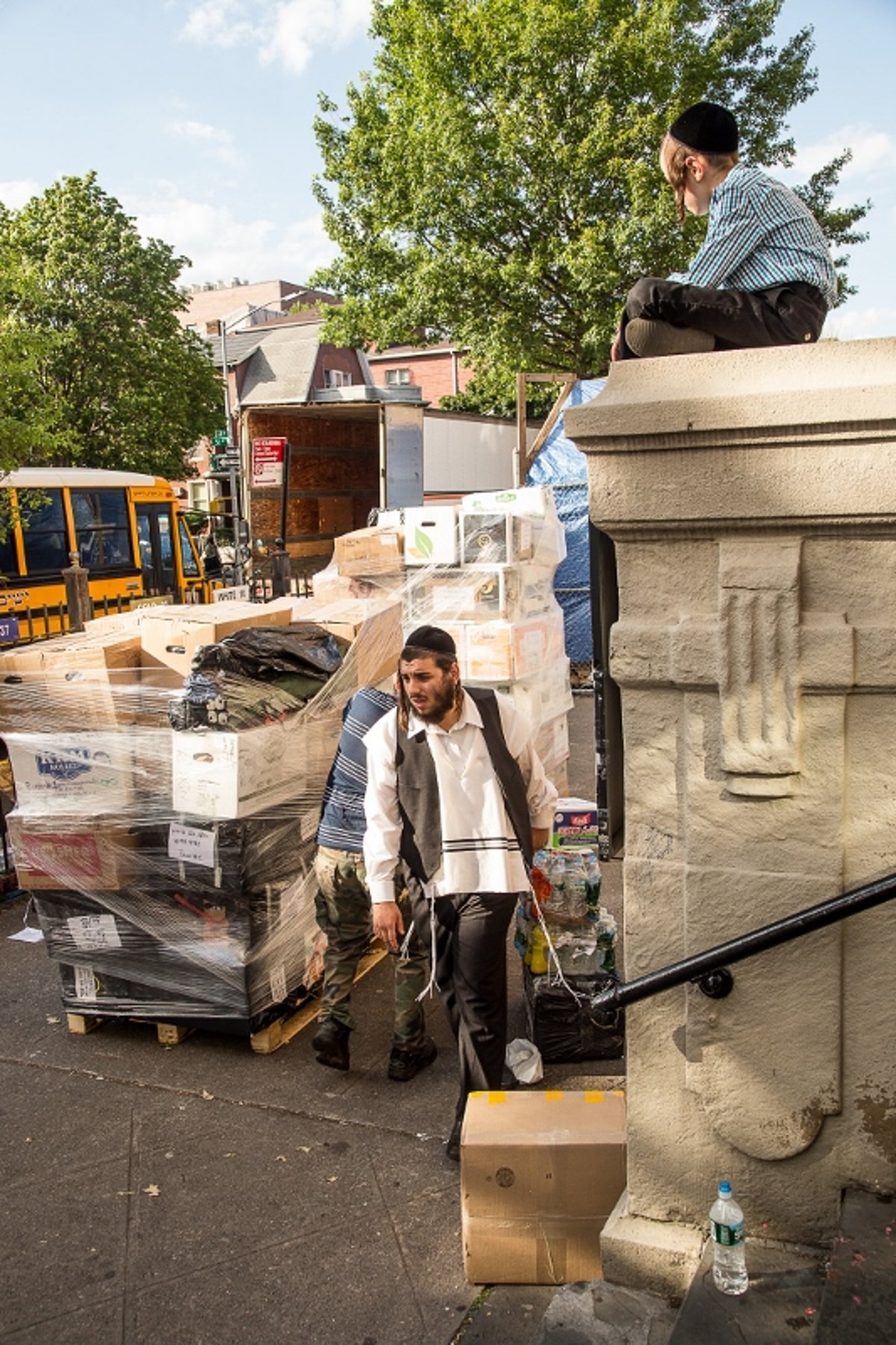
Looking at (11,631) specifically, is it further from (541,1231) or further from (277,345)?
(277,345)

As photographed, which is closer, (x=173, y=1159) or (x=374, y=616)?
(x=173, y=1159)

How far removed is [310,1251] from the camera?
11.1 feet

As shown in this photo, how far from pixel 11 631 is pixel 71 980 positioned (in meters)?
6.16

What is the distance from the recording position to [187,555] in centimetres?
2009

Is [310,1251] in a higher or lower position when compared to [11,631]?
lower

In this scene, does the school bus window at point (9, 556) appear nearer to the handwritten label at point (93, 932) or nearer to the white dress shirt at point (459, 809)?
the handwritten label at point (93, 932)

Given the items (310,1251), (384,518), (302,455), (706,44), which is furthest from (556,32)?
(310,1251)

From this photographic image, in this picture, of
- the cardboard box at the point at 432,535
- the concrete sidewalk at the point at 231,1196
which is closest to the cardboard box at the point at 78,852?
the concrete sidewalk at the point at 231,1196

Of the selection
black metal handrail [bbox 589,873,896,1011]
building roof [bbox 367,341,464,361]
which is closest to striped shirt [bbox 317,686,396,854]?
black metal handrail [bbox 589,873,896,1011]

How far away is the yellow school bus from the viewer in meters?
15.8

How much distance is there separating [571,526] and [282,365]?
1546 inches

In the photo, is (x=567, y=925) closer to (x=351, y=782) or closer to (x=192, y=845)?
(x=351, y=782)

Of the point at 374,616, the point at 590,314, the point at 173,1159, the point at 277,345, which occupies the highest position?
the point at 277,345

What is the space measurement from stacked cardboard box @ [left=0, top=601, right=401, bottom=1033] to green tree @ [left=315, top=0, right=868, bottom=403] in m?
17.3
